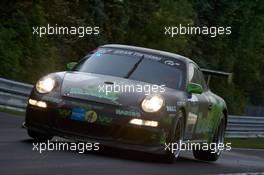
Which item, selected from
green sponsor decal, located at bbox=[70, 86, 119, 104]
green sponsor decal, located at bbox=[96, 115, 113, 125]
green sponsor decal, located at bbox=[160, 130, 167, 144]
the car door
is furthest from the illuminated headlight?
the car door

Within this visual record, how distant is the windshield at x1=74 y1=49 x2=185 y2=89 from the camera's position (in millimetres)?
10617

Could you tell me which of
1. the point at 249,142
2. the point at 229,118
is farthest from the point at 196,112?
the point at 229,118

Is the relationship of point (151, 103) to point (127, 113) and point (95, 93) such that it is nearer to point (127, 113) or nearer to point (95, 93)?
point (127, 113)

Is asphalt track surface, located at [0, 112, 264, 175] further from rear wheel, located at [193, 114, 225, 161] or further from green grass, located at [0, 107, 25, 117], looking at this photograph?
green grass, located at [0, 107, 25, 117]

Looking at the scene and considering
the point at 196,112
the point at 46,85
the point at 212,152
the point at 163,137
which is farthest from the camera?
the point at 212,152

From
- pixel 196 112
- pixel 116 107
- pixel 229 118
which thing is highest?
pixel 116 107

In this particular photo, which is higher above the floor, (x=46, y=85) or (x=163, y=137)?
(x=46, y=85)

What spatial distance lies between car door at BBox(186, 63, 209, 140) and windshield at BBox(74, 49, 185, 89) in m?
0.28

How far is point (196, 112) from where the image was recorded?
1127cm

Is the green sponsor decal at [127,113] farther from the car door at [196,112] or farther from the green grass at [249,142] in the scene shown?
the green grass at [249,142]

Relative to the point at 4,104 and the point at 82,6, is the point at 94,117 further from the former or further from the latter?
the point at 82,6

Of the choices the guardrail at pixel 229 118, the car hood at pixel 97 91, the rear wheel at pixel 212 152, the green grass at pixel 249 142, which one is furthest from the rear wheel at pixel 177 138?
the green grass at pixel 249 142

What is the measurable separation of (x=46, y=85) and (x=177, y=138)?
5.67 ft

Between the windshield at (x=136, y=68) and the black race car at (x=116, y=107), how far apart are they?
13 mm
